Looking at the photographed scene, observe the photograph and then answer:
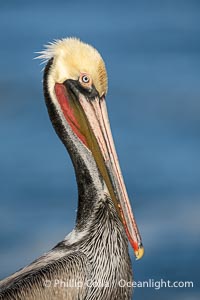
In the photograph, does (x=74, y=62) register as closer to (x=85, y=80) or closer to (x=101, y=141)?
(x=85, y=80)

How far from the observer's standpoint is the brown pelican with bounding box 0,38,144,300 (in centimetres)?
1502

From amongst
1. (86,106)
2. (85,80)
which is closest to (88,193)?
(86,106)

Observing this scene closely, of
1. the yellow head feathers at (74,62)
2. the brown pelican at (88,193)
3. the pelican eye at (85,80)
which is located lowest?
the brown pelican at (88,193)

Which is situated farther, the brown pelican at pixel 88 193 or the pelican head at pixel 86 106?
the pelican head at pixel 86 106

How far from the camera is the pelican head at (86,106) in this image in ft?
50.0

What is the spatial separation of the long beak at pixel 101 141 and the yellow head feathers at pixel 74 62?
0.23ft

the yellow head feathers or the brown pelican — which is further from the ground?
the yellow head feathers

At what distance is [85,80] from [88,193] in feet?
2.42

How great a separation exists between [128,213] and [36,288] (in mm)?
833

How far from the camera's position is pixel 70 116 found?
15.4 meters

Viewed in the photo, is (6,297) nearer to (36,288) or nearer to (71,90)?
(36,288)

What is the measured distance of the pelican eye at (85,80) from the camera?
50.0 ft

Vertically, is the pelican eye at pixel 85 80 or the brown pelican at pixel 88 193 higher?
the pelican eye at pixel 85 80

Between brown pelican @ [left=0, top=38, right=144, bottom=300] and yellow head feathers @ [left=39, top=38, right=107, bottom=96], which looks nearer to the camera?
brown pelican @ [left=0, top=38, right=144, bottom=300]
